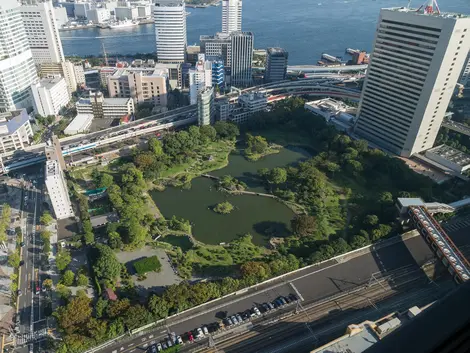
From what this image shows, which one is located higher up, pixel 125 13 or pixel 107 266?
pixel 125 13

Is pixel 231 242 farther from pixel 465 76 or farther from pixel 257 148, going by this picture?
pixel 465 76

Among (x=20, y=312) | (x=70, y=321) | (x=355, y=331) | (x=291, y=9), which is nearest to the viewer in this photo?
(x=355, y=331)

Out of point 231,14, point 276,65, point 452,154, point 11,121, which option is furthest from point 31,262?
point 231,14

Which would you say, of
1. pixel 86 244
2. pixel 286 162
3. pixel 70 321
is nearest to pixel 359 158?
pixel 286 162

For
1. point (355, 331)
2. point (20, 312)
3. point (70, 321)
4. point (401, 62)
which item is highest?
point (401, 62)

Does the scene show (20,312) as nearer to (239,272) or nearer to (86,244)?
(86,244)

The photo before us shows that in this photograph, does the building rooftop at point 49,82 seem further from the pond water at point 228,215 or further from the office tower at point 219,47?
the office tower at point 219,47

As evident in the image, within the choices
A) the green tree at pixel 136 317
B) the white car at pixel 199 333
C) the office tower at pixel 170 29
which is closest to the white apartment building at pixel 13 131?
the green tree at pixel 136 317

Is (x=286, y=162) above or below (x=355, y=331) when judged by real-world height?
below
